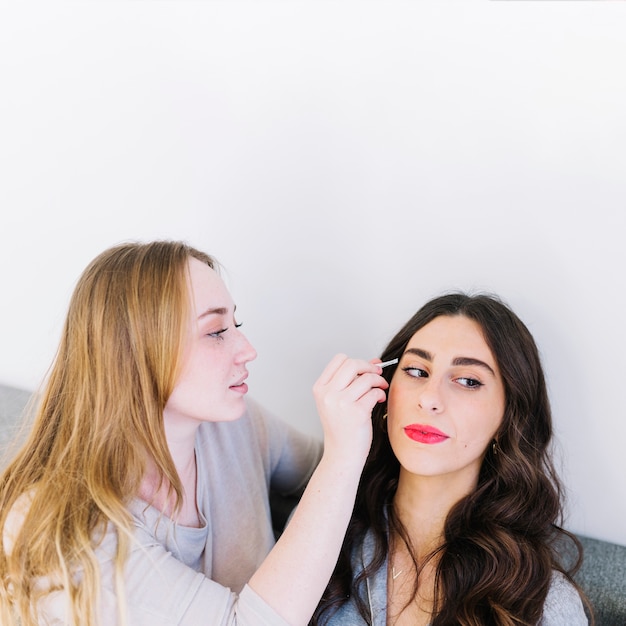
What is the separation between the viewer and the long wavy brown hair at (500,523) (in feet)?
3.65

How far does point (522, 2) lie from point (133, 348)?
89 cm

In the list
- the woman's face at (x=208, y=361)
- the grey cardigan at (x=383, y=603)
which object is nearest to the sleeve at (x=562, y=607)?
the grey cardigan at (x=383, y=603)

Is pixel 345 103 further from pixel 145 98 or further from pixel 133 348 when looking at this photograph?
pixel 133 348

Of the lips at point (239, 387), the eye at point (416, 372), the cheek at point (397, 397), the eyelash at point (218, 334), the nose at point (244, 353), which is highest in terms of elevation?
the eyelash at point (218, 334)

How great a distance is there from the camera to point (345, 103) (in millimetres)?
1368

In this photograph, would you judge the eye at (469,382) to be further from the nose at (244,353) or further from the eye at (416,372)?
the nose at (244,353)

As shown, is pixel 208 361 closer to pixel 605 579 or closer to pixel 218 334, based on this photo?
pixel 218 334

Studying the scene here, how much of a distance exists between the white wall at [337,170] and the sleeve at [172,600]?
25.4 inches

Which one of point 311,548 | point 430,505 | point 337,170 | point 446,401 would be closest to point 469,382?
point 446,401

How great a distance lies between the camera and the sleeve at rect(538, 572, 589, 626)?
1.08 metres

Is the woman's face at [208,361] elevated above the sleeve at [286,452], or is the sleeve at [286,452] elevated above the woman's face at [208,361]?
the woman's face at [208,361]

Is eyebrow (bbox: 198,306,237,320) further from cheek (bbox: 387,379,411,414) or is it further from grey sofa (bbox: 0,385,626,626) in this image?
grey sofa (bbox: 0,385,626,626)

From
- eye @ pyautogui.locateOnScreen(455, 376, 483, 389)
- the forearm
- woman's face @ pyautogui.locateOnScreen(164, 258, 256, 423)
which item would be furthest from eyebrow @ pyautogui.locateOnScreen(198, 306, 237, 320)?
eye @ pyautogui.locateOnScreen(455, 376, 483, 389)

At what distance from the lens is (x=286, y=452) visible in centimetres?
155
